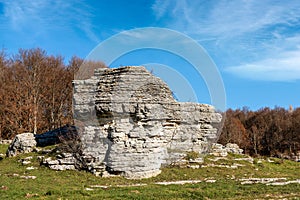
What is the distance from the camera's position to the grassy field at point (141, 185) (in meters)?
14.6

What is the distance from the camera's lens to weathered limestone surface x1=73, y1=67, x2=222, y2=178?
20.7m

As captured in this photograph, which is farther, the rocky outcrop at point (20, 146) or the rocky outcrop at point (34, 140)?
the rocky outcrop at point (20, 146)

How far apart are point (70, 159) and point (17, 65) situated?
2420 centimetres

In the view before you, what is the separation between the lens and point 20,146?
993 inches

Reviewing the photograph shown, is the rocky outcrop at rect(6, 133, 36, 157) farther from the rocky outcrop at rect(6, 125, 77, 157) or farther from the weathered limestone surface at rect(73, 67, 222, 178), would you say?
the weathered limestone surface at rect(73, 67, 222, 178)

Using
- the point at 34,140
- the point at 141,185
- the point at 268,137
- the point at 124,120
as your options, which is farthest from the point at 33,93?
the point at 268,137

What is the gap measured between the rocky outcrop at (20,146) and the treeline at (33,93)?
12796 millimetres

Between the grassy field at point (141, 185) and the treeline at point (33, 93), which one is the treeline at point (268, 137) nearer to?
the treeline at point (33, 93)

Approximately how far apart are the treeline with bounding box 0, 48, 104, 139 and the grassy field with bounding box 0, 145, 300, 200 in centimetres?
1575

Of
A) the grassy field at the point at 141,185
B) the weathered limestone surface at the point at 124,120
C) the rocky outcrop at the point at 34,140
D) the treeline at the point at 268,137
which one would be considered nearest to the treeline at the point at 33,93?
the rocky outcrop at the point at 34,140

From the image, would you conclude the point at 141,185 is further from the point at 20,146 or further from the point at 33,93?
the point at 33,93

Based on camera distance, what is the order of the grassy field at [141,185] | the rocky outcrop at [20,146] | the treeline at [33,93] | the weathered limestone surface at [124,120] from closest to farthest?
the grassy field at [141,185] → the weathered limestone surface at [124,120] → the rocky outcrop at [20,146] → the treeline at [33,93]

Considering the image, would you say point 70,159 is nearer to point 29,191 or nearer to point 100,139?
point 100,139

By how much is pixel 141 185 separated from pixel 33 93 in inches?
1048
